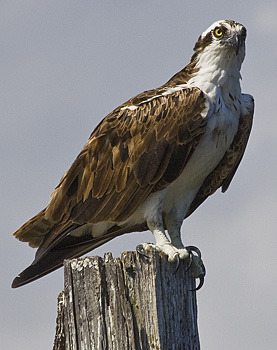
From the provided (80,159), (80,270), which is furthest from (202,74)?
(80,270)

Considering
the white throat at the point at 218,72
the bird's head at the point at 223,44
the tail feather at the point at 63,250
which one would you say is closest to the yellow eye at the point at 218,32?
the bird's head at the point at 223,44

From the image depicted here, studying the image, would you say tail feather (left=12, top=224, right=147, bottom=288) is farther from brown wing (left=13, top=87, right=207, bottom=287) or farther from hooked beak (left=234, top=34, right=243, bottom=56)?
hooked beak (left=234, top=34, right=243, bottom=56)

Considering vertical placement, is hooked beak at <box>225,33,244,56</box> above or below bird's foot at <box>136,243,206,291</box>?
above

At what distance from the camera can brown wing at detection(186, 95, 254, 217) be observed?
6.87 meters

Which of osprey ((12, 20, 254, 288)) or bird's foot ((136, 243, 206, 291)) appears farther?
osprey ((12, 20, 254, 288))

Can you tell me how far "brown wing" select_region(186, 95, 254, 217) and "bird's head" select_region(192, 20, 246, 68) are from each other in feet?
1.73

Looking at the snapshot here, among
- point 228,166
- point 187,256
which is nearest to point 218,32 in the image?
point 228,166

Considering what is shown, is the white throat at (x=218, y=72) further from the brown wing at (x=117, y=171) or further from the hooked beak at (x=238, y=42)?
the brown wing at (x=117, y=171)

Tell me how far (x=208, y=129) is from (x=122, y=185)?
3.03 feet

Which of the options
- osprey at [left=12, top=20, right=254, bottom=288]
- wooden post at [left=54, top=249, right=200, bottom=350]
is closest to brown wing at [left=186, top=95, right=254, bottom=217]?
osprey at [left=12, top=20, right=254, bottom=288]

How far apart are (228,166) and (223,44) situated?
1175mm

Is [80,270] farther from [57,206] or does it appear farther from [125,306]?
[57,206]

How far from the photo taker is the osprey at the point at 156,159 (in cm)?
630

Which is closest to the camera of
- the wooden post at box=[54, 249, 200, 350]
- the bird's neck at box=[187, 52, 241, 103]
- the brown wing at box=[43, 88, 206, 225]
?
the wooden post at box=[54, 249, 200, 350]
